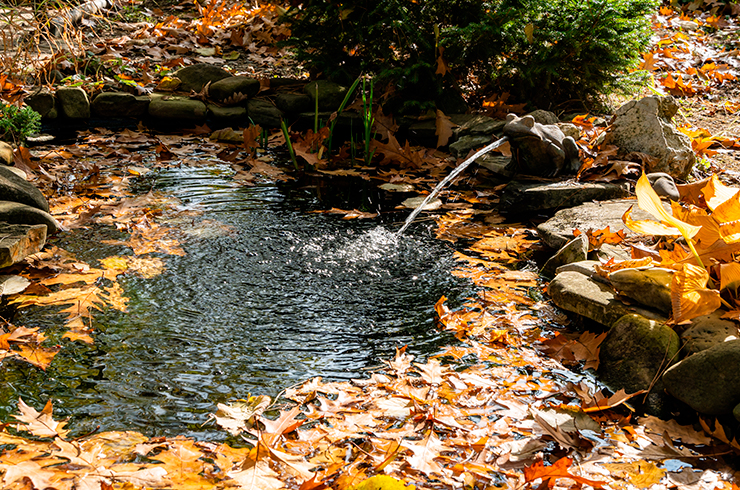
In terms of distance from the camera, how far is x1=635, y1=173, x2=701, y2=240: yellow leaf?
2285 millimetres

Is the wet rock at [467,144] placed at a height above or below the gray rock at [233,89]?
below

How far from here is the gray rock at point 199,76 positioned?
6.70 m

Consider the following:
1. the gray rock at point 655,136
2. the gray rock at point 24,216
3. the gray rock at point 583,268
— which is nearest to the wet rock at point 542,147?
the gray rock at point 655,136

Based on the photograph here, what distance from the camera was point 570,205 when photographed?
13.2 feet

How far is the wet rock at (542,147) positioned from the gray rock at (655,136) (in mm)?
447

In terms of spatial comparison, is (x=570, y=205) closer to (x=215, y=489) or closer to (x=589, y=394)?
(x=589, y=394)

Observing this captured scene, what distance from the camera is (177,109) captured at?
6.27m

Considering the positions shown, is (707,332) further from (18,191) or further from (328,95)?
(328,95)

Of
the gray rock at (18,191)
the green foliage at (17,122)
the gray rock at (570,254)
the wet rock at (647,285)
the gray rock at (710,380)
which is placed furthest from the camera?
the green foliage at (17,122)

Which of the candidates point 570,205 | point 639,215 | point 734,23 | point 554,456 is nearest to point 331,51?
point 570,205

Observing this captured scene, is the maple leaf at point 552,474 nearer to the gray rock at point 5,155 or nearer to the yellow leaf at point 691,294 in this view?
the yellow leaf at point 691,294

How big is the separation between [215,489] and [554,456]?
1127 millimetres

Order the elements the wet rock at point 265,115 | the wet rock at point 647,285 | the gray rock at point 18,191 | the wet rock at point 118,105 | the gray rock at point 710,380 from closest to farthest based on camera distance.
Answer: the gray rock at point 710,380
the wet rock at point 647,285
the gray rock at point 18,191
the wet rock at point 118,105
the wet rock at point 265,115

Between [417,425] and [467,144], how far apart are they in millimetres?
3597
